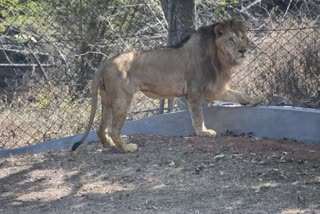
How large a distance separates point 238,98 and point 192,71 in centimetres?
57

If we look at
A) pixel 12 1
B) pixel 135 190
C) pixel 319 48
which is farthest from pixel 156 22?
pixel 135 190

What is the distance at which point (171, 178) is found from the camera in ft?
21.1

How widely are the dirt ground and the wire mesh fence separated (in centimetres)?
124

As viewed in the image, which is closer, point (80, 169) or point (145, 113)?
point (80, 169)

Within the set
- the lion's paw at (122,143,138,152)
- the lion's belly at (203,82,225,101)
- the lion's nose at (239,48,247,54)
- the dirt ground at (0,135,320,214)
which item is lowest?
the dirt ground at (0,135,320,214)

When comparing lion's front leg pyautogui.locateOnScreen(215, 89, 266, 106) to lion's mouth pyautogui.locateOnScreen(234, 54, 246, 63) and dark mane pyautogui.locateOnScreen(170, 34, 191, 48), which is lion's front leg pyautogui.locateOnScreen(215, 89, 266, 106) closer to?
lion's mouth pyautogui.locateOnScreen(234, 54, 246, 63)

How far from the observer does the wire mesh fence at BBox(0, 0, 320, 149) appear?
28.1 ft

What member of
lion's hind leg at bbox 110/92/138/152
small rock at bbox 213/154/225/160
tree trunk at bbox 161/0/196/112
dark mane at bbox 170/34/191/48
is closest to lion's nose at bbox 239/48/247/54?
dark mane at bbox 170/34/191/48

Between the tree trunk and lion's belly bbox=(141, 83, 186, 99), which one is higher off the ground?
the tree trunk

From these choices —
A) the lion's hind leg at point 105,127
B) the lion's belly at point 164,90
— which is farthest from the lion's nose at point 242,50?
the lion's hind leg at point 105,127

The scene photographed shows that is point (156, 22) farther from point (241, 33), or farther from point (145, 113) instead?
point (241, 33)

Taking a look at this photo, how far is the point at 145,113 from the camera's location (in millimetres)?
9445

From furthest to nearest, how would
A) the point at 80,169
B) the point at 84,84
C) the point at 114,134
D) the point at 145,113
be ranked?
the point at 84,84 < the point at 145,113 < the point at 114,134 < the point at 80,169

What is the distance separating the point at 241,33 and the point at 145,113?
6.60 feet
